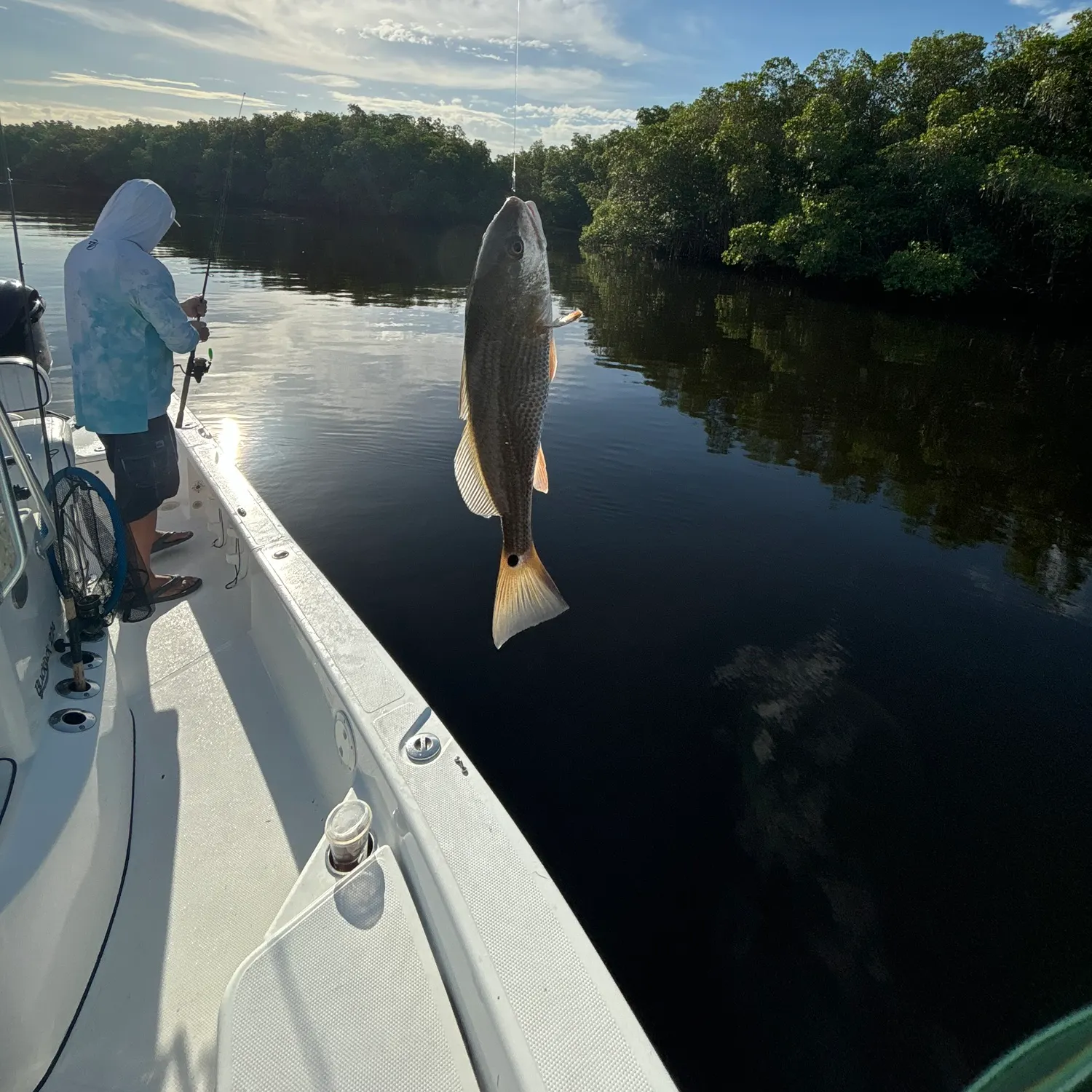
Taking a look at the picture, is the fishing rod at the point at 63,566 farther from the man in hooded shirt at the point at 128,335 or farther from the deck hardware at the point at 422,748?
the deck hardware at the point at 422,748

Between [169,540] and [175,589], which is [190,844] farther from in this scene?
[169,540]

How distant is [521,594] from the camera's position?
2643mm

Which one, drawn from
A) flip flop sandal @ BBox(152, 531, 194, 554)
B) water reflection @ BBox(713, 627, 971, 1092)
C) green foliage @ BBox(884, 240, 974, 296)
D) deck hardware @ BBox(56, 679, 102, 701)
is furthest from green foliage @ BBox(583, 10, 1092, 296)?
deck hardware @ BBox(56, 679, 102, 701)

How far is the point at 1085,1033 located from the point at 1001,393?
1757 centimetres

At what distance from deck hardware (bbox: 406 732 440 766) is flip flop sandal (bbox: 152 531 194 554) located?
391 centimetres

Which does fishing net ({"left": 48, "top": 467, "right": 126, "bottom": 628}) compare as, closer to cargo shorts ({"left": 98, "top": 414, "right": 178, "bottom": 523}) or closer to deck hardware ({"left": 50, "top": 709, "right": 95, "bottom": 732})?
deck hardware ({"left": 50, "top": 709, "right": 95, "bottom": 732})

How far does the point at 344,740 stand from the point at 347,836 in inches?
29.0

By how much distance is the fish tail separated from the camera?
8.57 feet

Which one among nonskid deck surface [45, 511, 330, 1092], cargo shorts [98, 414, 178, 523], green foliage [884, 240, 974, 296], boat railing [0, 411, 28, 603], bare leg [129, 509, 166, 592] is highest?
green foliage [884, 240, 974, 296]

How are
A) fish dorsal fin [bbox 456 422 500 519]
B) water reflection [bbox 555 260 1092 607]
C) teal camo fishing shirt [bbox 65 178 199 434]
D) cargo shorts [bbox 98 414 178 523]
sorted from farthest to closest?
water reflection [bbox 555 260 1092 607] < cargo shorts [bbox 98 414 178 523] < teal camo fishing shirt [bbox 65 178 199 434] < fish dorsal fin [bbox 456 422 500 519]

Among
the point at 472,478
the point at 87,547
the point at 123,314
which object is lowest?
the point at 87,547

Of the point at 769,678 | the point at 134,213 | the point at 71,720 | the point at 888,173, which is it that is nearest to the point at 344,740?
the point at 71,720

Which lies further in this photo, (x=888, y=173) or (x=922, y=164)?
(x=888, y=173)

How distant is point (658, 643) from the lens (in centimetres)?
683
